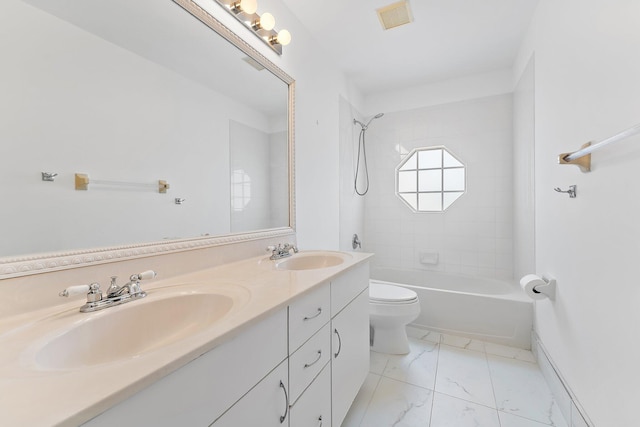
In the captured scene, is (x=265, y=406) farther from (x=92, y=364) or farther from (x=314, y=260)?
(x=314, y=260)

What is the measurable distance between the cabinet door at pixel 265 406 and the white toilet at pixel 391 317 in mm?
1246

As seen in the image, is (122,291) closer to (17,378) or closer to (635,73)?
(17,378)

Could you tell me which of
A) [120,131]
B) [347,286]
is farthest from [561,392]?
[120,131]

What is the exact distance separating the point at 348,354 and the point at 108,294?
1.02 m

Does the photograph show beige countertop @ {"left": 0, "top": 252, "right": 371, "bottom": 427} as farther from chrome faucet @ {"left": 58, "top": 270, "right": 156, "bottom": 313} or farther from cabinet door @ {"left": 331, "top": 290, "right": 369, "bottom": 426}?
cabinet door @ {"left": 331, "top": 290, "right": 369, "bottom": 426}

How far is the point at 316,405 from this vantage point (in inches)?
38.8

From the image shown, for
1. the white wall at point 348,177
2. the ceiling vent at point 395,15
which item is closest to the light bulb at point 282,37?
the ceiling vent at point 395,15

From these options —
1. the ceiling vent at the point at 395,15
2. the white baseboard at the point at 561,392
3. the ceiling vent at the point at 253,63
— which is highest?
the ceiling vent at the point at 395,15

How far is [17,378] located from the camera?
42 centimetres

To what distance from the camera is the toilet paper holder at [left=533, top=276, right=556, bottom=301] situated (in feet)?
4.95

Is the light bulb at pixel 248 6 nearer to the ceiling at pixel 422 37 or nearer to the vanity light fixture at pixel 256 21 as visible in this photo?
the vanity light fixture at pixel 256 21

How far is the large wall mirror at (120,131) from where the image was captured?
0.70 m

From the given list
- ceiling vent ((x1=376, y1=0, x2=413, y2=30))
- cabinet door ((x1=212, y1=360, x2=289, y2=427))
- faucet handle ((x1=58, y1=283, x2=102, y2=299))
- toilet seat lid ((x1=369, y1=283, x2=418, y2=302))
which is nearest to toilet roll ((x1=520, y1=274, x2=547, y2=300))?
toilet seat lid ((x1=369, y1=283, x2=418, y2=302))

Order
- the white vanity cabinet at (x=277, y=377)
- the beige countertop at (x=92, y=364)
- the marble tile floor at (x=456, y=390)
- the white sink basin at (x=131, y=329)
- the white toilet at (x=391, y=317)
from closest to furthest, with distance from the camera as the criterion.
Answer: the beige countertop at (x=92, y=364)
the white vanity cabinet at (x=277, y=377)
the white sink basin at (x=131, y=329)
the marble tile floor at (x=456, y=390)
the white toilet at (x=391, y=317)
